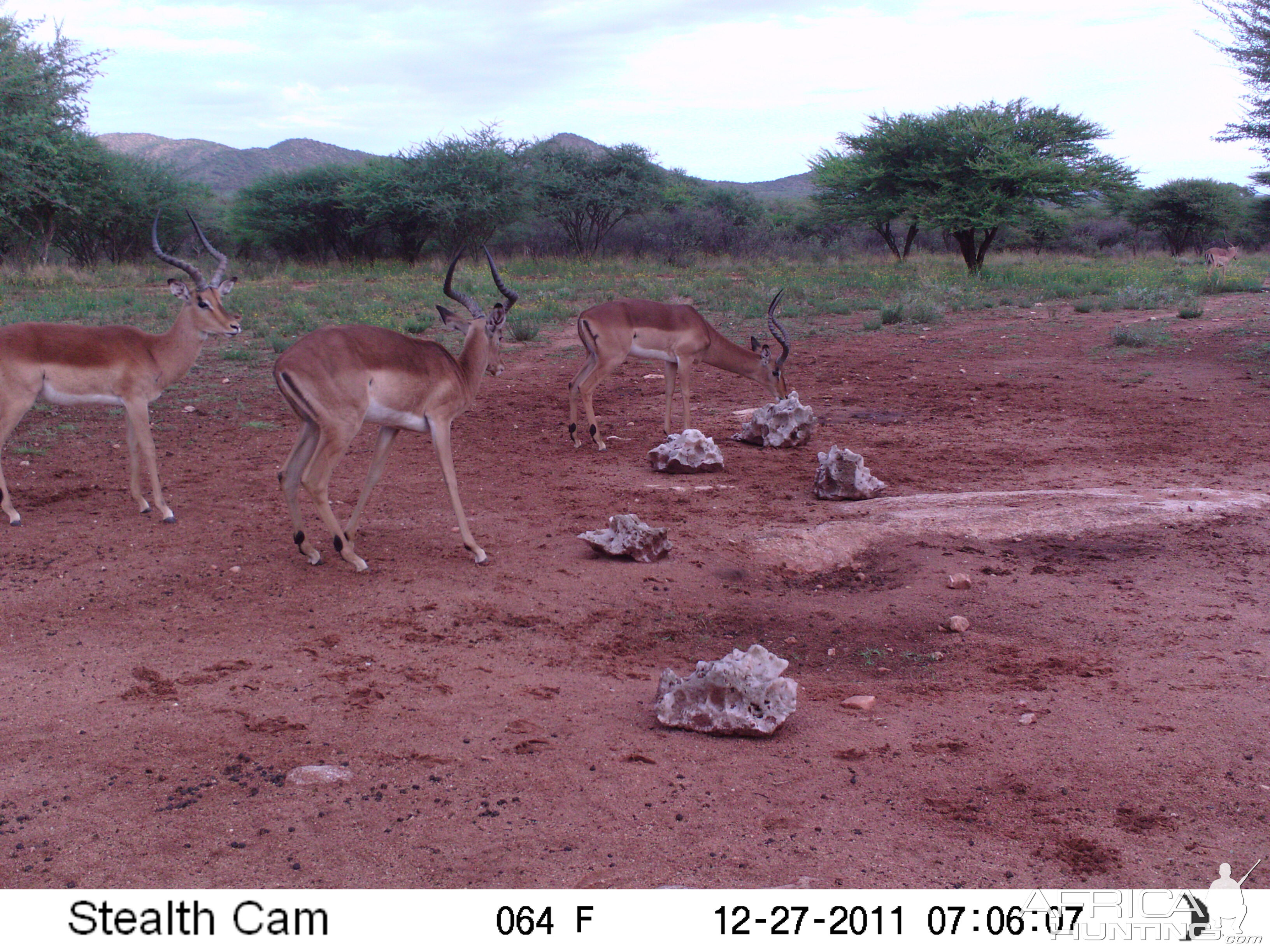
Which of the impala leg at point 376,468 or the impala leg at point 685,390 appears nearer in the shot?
the impala leg at point 376,468

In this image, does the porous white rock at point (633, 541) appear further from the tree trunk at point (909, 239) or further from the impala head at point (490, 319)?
the tree trunk at point (909, 239)

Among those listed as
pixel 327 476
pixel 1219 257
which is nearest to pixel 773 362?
pixel 327 476

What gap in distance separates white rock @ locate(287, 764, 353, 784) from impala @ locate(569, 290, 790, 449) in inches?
240

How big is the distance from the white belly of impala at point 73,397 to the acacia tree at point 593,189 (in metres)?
29.9

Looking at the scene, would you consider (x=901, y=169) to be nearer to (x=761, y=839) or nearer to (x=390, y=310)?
(x=390, y=310)

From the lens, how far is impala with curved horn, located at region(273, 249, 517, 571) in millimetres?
5871

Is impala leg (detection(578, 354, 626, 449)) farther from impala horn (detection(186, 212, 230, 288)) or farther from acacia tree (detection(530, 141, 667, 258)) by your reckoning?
acacia tree (detection(530, 141, 667, 258))

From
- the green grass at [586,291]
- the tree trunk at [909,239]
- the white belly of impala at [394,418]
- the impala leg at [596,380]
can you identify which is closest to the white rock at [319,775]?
the white belly of impala at [394,418]

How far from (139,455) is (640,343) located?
4.85 meters

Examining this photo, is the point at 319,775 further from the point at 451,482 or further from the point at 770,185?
the point at 770,185

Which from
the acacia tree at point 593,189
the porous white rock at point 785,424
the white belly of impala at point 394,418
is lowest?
the porous white rock at point 785,424

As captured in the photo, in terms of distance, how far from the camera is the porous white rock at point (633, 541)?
6.12 m

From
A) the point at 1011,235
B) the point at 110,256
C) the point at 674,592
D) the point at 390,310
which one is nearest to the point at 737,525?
the point at 674,592

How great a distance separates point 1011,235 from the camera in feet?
132
